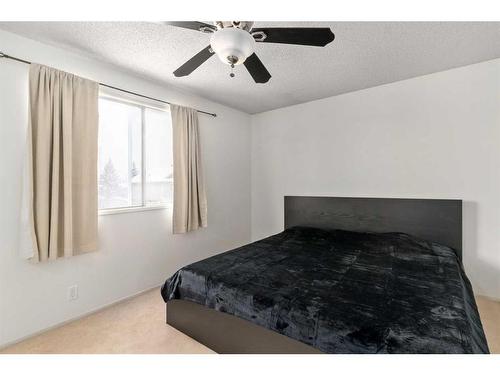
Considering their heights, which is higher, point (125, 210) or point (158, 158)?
point (158, 158)

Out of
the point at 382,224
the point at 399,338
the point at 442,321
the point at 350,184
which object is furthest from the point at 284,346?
the point at 350,184

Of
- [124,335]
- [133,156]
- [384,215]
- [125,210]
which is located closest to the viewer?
[124,335]

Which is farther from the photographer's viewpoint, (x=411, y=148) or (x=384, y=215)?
(x=384, y=215)

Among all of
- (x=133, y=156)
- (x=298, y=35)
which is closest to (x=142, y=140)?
(x=133, y=156)

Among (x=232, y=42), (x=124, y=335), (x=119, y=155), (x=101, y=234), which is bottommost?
(x=124, y=335)

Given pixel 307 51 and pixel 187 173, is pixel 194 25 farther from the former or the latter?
pixel 187 173

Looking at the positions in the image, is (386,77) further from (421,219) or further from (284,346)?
(284,346)

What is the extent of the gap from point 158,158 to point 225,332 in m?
2.09

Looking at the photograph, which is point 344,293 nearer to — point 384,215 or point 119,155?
point 384,215

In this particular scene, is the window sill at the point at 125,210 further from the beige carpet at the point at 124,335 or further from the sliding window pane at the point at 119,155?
the beige carpet at the point at 124,335

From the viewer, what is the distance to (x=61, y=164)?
211 cm

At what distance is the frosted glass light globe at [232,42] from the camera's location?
130 centimetres

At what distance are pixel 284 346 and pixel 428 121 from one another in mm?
2810

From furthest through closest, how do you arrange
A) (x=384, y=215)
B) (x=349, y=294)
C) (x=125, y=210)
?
(x=384, y=215)
(x=125, y=210)
(x=349, y=294)
